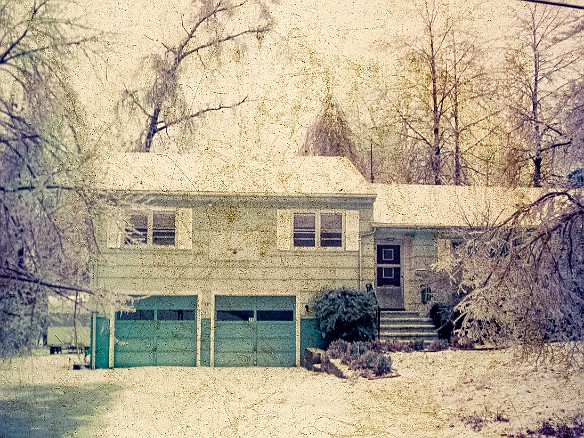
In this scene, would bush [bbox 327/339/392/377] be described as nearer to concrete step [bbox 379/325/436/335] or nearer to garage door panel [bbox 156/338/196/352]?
concrete step [bbox 379/325/436/335]

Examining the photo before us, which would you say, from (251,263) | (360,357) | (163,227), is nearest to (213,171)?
(163,227)

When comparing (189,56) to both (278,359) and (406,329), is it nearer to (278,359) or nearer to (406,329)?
(278,359)

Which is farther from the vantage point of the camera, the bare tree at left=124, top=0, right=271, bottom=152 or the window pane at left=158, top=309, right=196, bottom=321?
the window pane at left=158, top=309, right=196, bottom=321

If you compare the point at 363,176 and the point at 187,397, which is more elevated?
the point at 363,176

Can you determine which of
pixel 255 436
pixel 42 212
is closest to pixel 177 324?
pixel 255 436

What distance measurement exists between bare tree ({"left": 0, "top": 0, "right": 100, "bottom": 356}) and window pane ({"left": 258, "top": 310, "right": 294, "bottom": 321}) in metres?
8.13

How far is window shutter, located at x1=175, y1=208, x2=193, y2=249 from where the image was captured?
41.4 ft

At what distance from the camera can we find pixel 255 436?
6699mm

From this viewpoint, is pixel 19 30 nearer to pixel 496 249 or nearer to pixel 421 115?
pixel 496 249

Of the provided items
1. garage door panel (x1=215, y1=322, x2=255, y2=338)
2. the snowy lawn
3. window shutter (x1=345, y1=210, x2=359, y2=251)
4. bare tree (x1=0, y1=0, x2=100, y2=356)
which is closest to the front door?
window shutter (x1=345, y1=210, x2=359, y2=251)

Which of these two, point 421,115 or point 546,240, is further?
point 421,115

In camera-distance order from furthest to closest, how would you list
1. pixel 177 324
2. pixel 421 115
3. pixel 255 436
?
pixel 177 324 < pixel 421 115 < pixel 255 436

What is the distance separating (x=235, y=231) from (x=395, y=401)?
5.80 metres

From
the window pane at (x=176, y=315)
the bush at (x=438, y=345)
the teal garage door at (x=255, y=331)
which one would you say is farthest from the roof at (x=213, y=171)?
the bush at (x=438, y=345)
